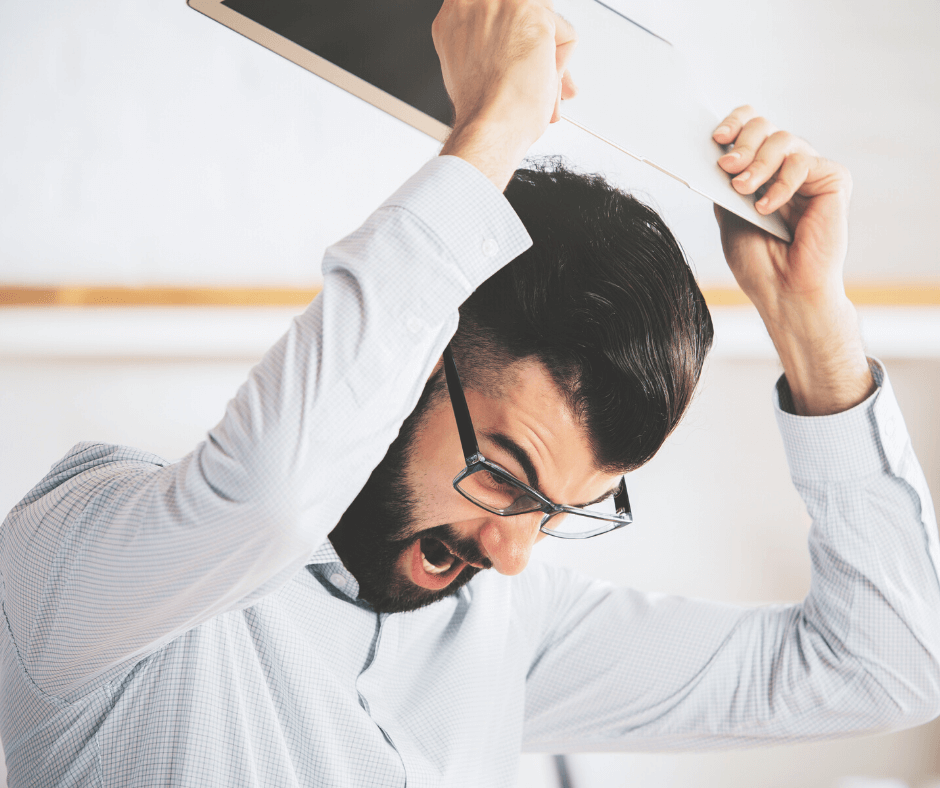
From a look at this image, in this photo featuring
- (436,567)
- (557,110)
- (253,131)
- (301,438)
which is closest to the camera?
(301,438)

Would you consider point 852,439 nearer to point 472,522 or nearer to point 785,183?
point 785,183

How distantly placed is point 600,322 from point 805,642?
0.54 m

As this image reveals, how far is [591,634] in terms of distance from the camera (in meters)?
1.06

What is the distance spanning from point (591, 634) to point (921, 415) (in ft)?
2.74

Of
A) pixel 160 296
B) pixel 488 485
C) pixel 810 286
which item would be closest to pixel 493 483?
pixel 488 485

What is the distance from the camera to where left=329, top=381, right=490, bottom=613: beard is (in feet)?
2.72

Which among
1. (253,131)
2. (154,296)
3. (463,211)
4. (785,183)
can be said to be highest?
(253,131)

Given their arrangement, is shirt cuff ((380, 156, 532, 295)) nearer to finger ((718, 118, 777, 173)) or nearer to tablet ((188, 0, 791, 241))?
tablet ((188, 0, 791, 241))

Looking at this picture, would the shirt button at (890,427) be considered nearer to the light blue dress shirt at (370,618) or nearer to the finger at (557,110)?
the light blue dress shirt at (370,618)

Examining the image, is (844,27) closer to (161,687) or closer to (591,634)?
(591,634)

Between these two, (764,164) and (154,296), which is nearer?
(764,164)

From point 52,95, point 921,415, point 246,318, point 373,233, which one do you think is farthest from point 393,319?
point 921,415

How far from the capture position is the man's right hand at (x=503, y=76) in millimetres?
509

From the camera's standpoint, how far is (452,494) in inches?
30.6
